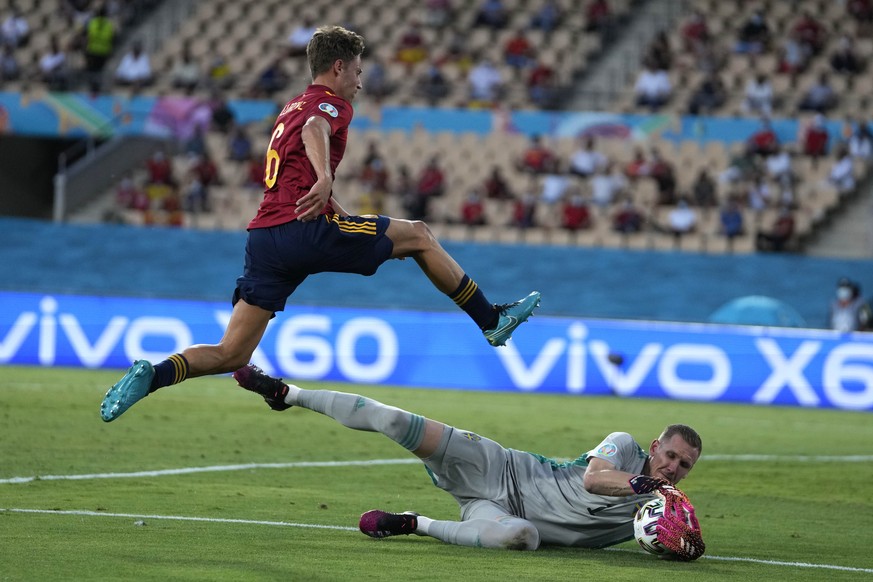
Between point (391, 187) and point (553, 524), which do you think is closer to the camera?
point (553, 524)

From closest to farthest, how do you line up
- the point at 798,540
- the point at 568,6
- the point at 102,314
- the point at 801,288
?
the point at 798,540 → the point at 102,314 → the point at 801,288 → the point at 568,6

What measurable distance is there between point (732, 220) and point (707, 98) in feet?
11.3

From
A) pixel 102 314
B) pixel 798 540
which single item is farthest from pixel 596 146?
pixel 798 540

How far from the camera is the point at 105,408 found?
7.66 m

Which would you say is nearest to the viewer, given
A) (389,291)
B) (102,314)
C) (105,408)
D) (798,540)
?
(105,408)

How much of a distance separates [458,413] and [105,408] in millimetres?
8850

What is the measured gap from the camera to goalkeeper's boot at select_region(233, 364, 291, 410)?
7.96 meters

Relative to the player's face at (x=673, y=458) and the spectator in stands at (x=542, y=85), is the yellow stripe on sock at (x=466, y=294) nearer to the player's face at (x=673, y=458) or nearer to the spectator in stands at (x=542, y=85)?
the player's face at (x=673, y=458)

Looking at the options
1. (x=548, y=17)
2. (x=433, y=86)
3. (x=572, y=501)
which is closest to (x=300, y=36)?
(x=433, y=86)

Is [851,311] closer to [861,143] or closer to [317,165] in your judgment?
[861,143]

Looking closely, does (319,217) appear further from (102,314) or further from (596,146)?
(596,146)

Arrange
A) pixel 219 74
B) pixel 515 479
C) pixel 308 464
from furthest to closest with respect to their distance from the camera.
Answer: pixel 219 74, pixel 308 464, pixel 515 479

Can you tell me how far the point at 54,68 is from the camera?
31.1 metres

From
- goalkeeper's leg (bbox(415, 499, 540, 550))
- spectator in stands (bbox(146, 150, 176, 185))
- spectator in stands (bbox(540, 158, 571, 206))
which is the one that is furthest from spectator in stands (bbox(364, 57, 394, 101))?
goalkeeper's leg (bbox(415, 499, 540, 550))
